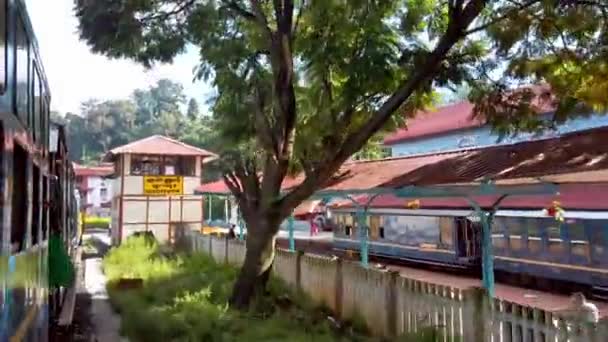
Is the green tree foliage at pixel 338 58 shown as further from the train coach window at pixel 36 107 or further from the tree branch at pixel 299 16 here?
the train coach window at pixel 36 107

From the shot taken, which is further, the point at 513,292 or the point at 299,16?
the point at 513,292

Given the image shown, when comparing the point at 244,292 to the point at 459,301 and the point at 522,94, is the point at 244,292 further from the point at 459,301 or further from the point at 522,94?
the point at 522,94

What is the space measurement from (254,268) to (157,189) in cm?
1546

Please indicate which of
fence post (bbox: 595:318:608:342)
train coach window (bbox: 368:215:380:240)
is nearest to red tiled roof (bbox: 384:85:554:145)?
train coach window (bbox: 368:215:380:240)

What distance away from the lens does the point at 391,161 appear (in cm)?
1495

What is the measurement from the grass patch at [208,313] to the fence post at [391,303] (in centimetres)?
35

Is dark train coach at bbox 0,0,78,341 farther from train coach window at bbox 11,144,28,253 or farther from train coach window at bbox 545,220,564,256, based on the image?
train coach window at bbox 545,220,564,256

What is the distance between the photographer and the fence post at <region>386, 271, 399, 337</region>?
7.59 meters

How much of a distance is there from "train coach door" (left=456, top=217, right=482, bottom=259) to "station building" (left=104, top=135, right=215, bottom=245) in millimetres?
10583

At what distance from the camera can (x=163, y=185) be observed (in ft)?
79.4

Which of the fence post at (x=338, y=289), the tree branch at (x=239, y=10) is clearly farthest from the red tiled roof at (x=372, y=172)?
the tree branch at (x=239, y=10)

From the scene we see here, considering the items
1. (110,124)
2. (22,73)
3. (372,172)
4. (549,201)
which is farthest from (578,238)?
(110,124)

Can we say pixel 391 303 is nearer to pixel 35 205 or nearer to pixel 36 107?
pixel 35 205

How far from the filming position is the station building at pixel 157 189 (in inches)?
930
